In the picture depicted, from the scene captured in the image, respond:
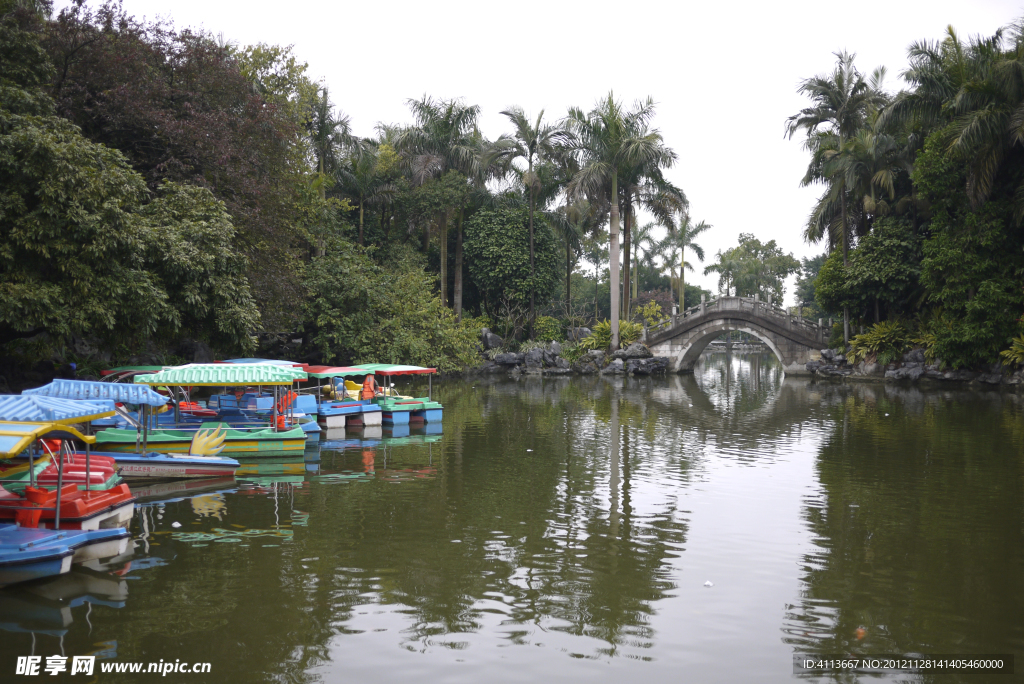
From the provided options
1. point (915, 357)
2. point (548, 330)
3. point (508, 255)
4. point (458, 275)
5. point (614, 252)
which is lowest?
point (915, 357)

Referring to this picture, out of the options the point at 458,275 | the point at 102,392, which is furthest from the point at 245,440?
the point at 458,275

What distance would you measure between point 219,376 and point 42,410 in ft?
23.4

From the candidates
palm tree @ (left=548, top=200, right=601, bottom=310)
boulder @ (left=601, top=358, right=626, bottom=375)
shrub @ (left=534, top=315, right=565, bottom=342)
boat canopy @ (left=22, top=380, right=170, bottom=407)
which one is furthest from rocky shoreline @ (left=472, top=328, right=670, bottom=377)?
boat canopy @ (left=22, top=380, right=170, bottom=407)

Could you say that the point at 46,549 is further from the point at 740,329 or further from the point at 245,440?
the point at 740,329

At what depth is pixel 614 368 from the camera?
4281cm

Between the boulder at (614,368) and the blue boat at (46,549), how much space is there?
35361 millimetres

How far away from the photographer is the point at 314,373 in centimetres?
2327

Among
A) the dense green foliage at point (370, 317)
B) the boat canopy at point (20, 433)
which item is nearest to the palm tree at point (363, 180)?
the dense green foliage at point (370, 317)

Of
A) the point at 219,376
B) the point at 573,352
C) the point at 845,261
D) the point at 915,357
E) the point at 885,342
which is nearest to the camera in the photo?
the point at 219,376

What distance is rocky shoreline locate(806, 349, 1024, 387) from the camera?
31.8 m

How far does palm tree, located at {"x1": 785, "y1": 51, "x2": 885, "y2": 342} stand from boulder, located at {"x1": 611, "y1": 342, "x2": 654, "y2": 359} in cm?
1099

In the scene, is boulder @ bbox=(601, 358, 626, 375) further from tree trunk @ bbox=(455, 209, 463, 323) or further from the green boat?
A: the green boat

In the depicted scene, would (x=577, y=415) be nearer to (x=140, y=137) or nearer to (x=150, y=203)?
(x=150, y=203)

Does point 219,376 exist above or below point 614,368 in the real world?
above
